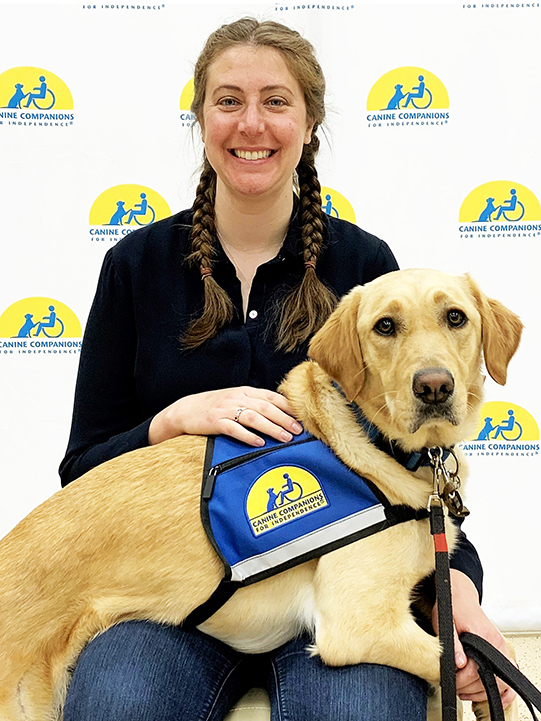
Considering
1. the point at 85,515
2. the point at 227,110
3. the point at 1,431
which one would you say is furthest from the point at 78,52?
the point at 85,515

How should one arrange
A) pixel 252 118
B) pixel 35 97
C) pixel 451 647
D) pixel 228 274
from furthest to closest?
1. pixel 35 97
2. pixel 228 274
3. pixel 252 118
4. pixel 451 647

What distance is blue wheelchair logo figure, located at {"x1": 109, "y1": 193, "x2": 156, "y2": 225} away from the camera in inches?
116

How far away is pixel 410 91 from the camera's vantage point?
289cm

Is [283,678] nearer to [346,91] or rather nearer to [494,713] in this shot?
[494,713]

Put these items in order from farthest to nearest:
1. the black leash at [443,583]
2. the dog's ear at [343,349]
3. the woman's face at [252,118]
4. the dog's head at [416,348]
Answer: the woman's face at [252,118] < the dog's ear at [343,349] < the dog's head at [416,348] < the black leash at [443,583]

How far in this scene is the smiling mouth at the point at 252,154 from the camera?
6.17ft

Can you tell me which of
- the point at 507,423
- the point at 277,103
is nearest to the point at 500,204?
the point at 507,423

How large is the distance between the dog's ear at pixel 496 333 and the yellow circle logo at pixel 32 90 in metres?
2.04

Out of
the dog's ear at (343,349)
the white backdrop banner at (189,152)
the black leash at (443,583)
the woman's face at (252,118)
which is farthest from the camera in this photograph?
the white backdrop banner at (189,152)

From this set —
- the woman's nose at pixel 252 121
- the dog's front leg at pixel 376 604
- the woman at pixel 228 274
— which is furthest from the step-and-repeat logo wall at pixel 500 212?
the dog's front leg at pixel 376 604

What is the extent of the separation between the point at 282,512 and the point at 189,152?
1.93 m

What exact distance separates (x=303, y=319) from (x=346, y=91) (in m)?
1.45

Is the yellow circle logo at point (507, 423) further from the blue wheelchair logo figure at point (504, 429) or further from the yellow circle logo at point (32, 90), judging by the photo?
the yellow circle logo at point (32, 90)

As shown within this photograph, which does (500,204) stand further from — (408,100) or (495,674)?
(495,674)
